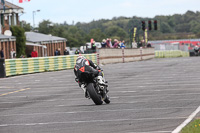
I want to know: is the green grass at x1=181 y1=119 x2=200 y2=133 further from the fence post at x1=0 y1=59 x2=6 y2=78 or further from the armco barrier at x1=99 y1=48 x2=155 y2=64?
the armco barrier at x1=99 y1=48 x2=155 y2=64

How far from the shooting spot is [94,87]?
13.4m

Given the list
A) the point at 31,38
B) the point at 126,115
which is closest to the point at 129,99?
the point at 126,115

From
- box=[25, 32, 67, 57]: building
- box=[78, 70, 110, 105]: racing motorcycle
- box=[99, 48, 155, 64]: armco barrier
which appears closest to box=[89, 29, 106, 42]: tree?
box=[25, 32, 67, 57]: building

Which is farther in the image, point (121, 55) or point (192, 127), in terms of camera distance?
point (121, 55)

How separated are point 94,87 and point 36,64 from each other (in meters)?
21.9

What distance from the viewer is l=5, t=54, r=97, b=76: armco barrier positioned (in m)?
31.9

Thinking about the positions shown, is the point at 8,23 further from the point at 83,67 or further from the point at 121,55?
the point at 83,67

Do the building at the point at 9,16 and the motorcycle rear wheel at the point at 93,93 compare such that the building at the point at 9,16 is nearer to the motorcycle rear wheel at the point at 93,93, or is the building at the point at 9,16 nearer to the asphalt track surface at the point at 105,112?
the asphalt track surface at the point at 105,112

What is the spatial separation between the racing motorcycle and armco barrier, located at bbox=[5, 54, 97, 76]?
18.4m

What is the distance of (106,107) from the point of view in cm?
1281

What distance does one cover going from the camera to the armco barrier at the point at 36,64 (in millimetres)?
31859

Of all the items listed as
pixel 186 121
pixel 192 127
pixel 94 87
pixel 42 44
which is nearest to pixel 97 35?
pixel 42 44

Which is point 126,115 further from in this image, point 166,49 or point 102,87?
point 166,49

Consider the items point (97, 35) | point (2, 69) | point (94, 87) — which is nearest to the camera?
point (94, 87)
